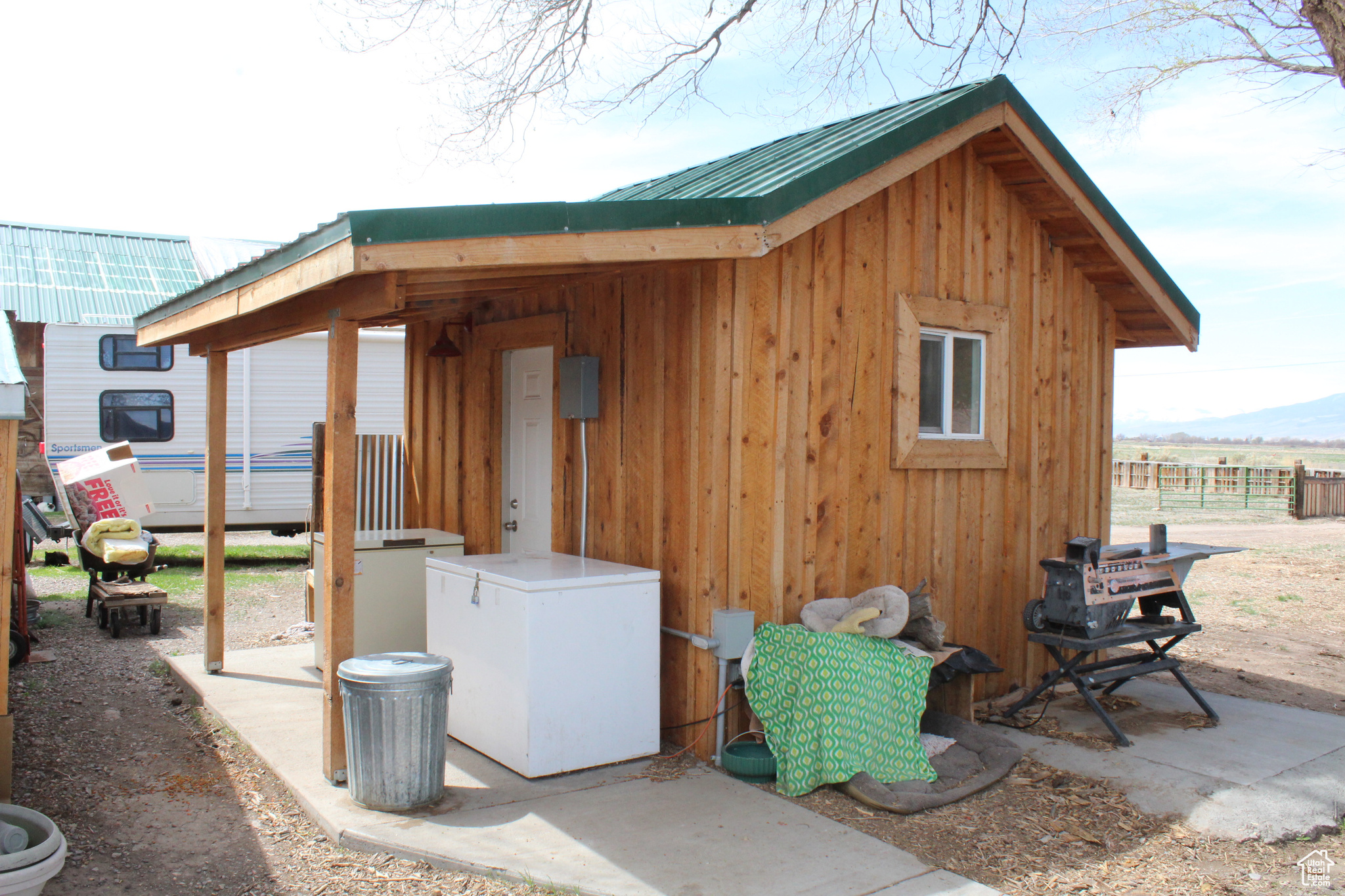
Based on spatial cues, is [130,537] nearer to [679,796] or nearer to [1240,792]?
[679,796]

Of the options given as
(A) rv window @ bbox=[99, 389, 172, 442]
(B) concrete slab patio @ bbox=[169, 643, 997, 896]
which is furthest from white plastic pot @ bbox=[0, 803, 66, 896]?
(A) rv window @ bbox=[99, 389, 172, 442]

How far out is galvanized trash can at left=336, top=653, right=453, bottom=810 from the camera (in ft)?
13.8

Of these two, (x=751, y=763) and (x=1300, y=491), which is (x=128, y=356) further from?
(x=1300, y=491)

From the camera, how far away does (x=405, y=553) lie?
658 cm

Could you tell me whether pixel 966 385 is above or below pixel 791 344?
below

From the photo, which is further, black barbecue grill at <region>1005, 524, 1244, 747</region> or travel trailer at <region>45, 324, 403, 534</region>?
travel trailer at <region>45, 324, 403, 534</region>

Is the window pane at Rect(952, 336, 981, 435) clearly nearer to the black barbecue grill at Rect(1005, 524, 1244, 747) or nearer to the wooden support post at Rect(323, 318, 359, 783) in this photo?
the black barbecue grill at Rect(1005, 524, 1244, 747)

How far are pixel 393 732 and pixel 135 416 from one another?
9886 millimetres

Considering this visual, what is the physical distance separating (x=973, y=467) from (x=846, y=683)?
2.05 m

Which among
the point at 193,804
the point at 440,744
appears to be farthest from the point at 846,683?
the point at 193,804

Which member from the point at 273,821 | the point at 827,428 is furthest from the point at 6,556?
the point at 827,428

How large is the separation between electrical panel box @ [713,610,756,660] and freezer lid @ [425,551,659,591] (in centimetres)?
40

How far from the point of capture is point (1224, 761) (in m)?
5.06

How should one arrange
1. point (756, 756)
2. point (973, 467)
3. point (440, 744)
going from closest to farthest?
point (440, 744) < point (756, 756) < point (973, 467)
